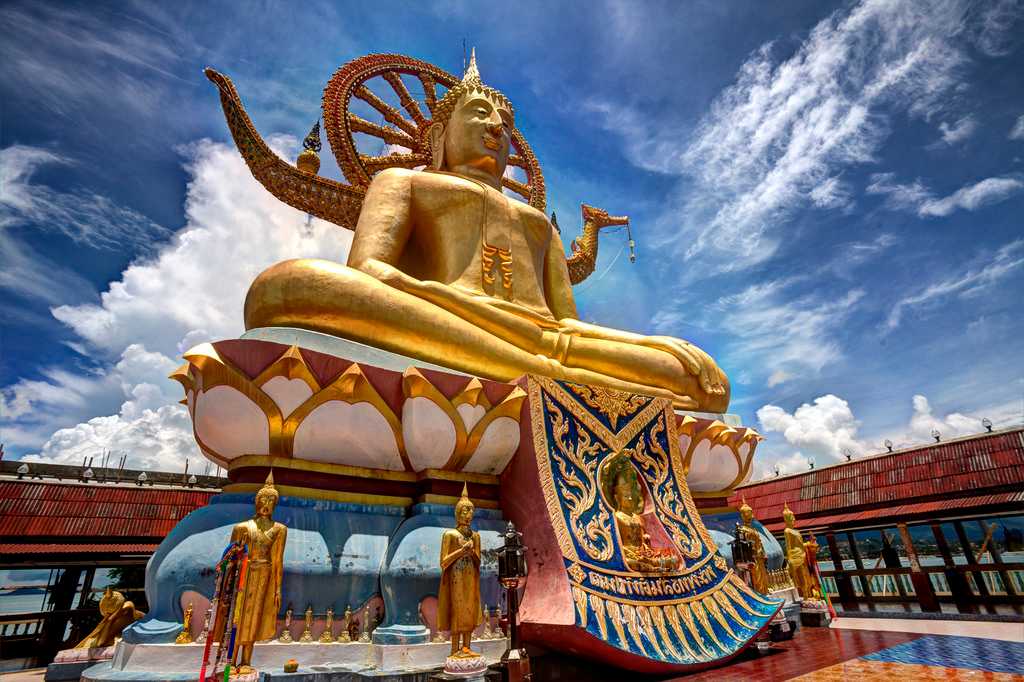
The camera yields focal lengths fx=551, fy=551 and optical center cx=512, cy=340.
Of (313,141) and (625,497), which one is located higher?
(313,141)

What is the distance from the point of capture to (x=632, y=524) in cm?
562

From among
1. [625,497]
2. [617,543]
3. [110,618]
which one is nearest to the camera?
[617,543]

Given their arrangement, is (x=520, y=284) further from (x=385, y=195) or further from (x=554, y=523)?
(x=554, y=523)

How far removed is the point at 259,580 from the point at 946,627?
821 centimetres

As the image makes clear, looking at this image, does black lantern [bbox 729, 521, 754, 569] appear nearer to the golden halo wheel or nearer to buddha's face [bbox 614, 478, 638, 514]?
buddha's face [bbox 614, 478, 638, 514]

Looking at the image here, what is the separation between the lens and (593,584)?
482 cm

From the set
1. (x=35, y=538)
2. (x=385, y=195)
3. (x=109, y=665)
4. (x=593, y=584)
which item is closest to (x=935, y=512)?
(x=593, y=584)

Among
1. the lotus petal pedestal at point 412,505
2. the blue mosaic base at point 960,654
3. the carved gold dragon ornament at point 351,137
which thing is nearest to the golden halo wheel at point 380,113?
the carved gold dragon ornament at point 351,137

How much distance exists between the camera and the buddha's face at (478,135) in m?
8.73

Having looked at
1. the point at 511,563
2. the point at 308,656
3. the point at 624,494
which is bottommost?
the point at 308,656

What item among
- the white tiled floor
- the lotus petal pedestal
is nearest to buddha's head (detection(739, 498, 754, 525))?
the lotus petal pedestal

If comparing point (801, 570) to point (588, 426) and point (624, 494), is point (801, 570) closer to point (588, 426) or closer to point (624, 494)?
point (624, 494)

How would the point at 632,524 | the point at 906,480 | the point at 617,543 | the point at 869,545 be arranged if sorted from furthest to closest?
the point at 869,545 < the point at 906,480 < the point at 632,524 < the point at 617,543

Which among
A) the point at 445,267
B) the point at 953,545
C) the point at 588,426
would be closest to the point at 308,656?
the point at 588,426
